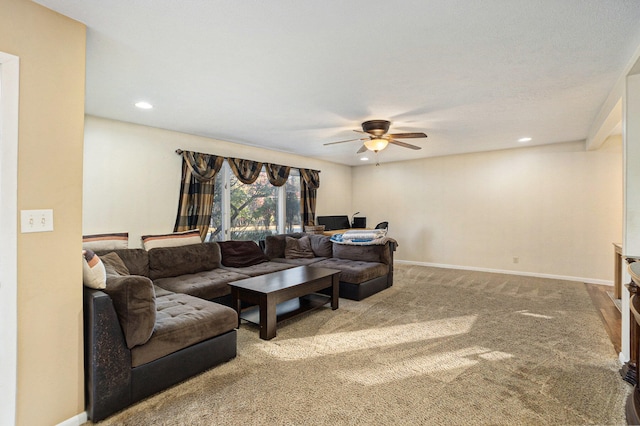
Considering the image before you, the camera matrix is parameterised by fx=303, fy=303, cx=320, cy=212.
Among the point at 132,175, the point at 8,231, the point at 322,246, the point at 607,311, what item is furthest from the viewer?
the point at 322,246

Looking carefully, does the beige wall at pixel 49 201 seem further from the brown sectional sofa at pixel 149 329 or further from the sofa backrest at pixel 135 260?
the sofa backrest at pixel 135 260

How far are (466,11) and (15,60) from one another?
2.47 meters

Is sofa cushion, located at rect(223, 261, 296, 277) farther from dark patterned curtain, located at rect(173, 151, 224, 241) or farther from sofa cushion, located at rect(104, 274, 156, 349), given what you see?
sofa cushion, located at rect(104, 274, 156, 349)

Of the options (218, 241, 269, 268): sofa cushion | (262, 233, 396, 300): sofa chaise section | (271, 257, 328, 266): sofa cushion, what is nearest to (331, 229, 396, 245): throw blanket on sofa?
(262, 233, 396, 300): sofa chaise section

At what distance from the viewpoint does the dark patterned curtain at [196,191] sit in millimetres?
4410

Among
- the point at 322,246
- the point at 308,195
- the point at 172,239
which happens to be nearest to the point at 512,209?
the point at 322,246

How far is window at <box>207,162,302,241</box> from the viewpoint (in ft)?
16.4

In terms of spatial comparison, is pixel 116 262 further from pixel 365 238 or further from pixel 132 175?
pixel 365 238

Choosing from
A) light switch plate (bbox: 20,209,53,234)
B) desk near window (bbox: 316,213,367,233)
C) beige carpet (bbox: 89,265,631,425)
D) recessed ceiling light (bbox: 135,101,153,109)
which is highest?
recessed ceiling light (bbox: 135,101,153,109)

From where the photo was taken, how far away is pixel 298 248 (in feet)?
17.4

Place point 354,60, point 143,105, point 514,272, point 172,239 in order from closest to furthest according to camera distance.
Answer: point 354,60 → point 143,105 → point 172,239 → point 514,272

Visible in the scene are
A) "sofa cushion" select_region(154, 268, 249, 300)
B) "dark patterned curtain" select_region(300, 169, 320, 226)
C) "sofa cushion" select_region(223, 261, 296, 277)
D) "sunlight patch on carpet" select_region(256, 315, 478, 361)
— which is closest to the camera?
"sunlight patch on carpet" select_region(256, 315, 478, 361)

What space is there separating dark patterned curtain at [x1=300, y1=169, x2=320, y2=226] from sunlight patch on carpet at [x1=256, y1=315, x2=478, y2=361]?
3577 mm

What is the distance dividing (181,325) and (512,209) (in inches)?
233
